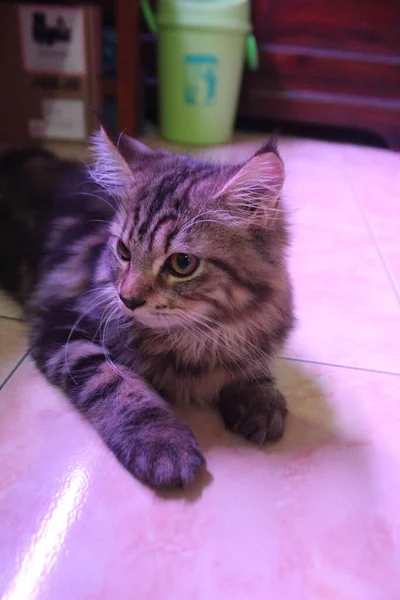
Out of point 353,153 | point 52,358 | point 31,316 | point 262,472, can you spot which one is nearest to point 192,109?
point 353,153

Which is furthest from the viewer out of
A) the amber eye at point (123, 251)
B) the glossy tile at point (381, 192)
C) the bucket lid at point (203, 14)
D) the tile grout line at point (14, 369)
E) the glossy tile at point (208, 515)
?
the bucket lid at point (203, 14)

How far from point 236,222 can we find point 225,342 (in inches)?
9.3

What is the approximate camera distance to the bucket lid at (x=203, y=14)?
2.37 metres

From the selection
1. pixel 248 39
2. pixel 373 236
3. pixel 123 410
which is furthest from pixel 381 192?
pixel 123 410

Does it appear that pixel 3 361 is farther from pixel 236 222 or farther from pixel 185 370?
pixel 236 222

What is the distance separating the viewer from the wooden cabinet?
9.00 ft

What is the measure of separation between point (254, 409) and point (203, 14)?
2.09 m

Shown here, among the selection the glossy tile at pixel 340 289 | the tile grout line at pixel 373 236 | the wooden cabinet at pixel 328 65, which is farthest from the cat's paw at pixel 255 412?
the wooden cabinet at pixel 328 65

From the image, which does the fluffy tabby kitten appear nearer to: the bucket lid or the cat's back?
the cat's back

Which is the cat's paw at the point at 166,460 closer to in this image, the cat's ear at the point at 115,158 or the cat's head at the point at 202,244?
the cat's head at the point at 202,244

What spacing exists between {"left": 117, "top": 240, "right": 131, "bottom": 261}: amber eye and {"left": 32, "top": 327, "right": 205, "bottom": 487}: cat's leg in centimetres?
21

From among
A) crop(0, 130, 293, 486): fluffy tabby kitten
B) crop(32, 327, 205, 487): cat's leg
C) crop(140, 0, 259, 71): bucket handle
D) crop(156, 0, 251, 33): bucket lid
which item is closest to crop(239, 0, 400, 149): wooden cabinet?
crop(140, 0, 259, 71): bucket handle

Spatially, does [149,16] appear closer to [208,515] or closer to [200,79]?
[200,79]

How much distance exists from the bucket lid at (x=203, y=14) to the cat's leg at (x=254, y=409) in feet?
6.52
